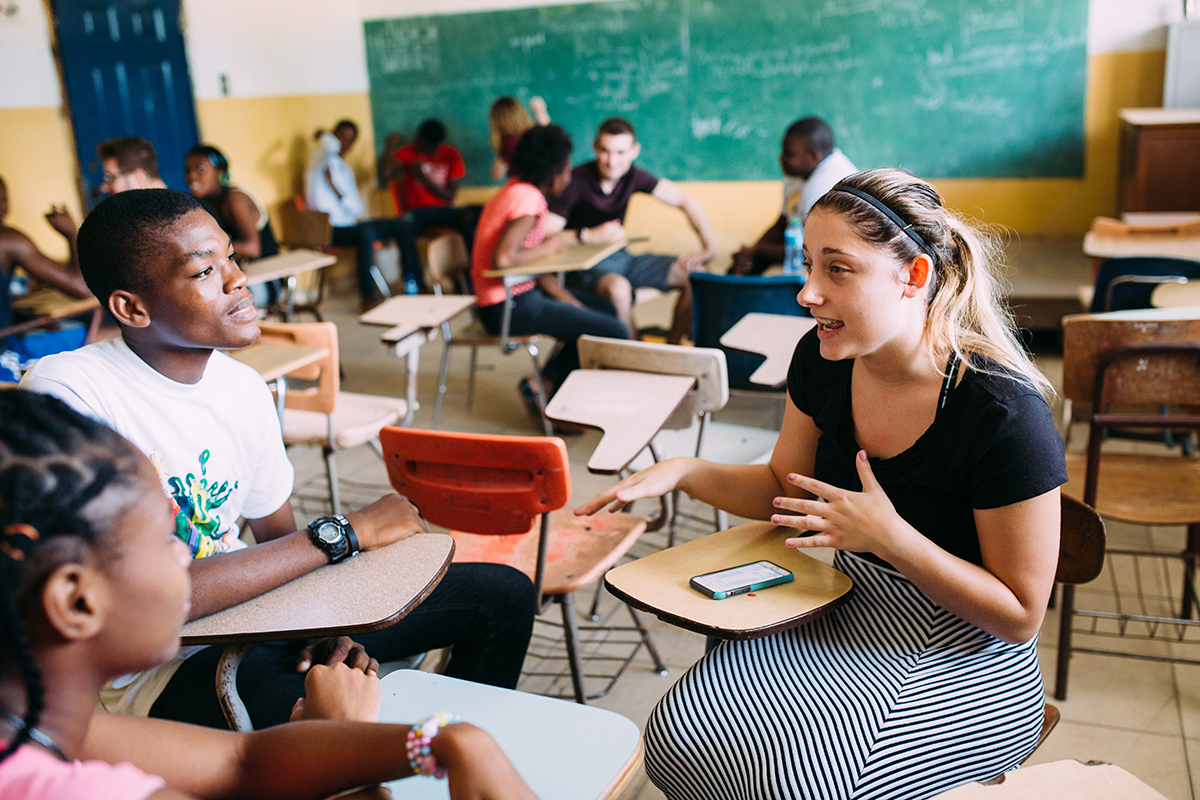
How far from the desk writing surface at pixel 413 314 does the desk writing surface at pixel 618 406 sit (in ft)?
3.22

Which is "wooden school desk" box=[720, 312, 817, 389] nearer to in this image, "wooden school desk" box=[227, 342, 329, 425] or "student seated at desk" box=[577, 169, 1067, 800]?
"student seated at desk" box=[577, 169, 1067, 800]

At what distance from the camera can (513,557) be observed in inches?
80.2

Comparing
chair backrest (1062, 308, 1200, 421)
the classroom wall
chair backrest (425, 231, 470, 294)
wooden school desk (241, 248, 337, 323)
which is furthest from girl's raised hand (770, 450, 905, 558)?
the classroom wall

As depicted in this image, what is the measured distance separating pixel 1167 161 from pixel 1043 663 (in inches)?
148

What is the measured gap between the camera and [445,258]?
4.31m

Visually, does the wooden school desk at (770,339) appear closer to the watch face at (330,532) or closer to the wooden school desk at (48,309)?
the watch face at (330,532)

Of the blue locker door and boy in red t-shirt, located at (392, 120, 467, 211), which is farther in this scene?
boy in red t-shirt, located at (392, 120, 467, 211)

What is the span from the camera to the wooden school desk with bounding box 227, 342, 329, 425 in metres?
2.52

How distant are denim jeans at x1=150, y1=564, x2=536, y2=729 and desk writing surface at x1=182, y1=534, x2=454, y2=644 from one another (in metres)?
0.17

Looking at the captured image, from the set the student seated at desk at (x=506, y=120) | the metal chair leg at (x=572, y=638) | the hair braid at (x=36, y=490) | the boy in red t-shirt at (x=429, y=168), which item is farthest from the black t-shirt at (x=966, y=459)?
the boy in red t-shirt at (x=429, y=168)

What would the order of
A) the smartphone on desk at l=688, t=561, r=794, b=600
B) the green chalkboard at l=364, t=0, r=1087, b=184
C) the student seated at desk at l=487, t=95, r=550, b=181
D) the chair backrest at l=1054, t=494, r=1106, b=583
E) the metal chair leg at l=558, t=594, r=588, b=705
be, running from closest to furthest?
1. the smartphone on desk at l=688, t=561, r=794, b=600
2. the chair backrest at l=1054, t=494, r=1106, b=583
3. the metal chair leg at l=558, t=594, r=588, b=705
4. the green chalkboard at l=364, t=0, r=1087, b=184
5. the student seated at desk at l=487, t=95, r=550, b=181

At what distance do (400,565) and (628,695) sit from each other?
1.11m

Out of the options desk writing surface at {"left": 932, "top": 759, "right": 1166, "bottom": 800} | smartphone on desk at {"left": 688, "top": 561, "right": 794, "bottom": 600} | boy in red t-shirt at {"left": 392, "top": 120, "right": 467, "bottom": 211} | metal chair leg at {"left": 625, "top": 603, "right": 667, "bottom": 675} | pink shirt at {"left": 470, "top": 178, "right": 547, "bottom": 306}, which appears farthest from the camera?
boy in red t-shirt at {"left": 392, "top": 120, "right": 467, "bottom": 211}

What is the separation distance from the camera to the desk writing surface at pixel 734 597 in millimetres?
1227
